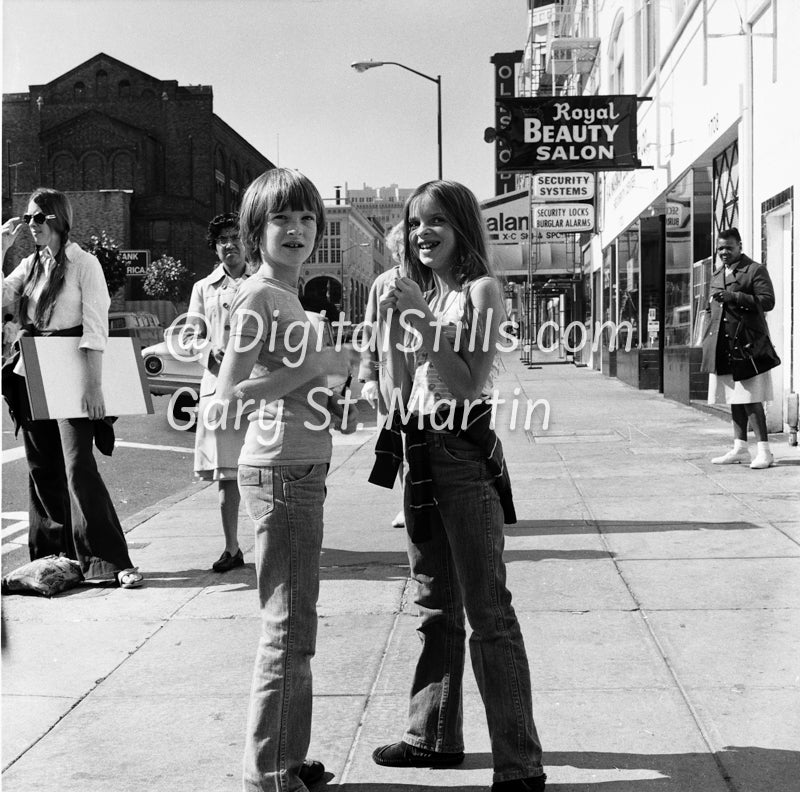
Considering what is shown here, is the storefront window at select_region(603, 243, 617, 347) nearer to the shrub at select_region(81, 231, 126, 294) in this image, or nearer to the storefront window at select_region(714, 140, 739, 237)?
the storefront window at select_region(714, 140, 739, 237)

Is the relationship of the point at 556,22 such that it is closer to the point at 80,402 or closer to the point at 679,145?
the point at 679,145

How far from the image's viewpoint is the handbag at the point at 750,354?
27.4 feet

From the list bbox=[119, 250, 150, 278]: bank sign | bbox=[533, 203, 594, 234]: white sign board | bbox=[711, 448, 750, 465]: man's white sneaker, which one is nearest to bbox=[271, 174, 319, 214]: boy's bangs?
bbox=[711, 448, 750, 465]: man's white sneaker

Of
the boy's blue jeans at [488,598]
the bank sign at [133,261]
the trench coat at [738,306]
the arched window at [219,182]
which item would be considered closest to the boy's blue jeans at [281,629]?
the boy's blue jeans at [488,598]

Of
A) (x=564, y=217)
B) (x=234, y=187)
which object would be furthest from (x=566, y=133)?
(x=564, y=217)

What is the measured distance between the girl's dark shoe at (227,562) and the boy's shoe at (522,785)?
2955mm

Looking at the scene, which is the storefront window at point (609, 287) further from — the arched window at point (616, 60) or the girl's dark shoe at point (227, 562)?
the girl's dark shoe at point (227, 562)

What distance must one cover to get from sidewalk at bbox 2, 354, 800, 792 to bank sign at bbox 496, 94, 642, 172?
7650 millimetres

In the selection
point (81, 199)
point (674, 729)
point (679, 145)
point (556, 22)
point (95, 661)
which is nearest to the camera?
point (674, 729)

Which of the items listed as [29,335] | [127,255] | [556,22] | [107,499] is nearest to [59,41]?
[29,335]

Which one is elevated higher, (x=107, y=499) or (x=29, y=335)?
(x=29, y=335)

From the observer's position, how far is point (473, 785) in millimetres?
2871

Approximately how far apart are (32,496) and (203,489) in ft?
10.4

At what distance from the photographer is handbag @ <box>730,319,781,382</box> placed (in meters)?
8.35
